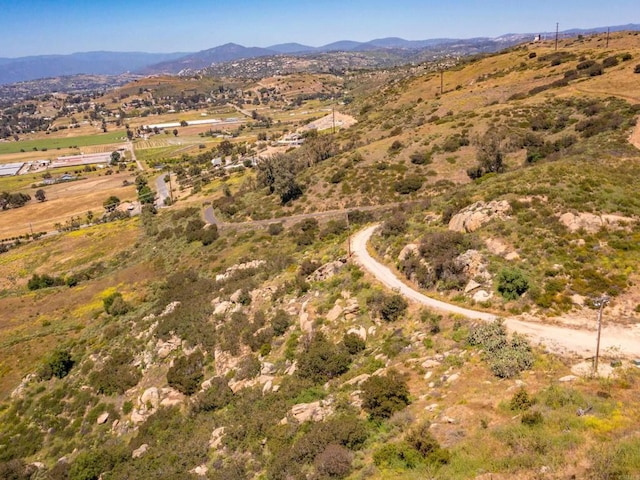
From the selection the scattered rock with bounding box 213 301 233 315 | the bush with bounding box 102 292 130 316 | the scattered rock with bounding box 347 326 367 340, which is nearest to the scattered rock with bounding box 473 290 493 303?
the scattered rock with bounding box 347 326 367 340

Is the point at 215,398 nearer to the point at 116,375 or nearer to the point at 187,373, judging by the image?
the point at 187,373

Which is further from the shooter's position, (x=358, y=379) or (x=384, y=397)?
(x=358, y=379)

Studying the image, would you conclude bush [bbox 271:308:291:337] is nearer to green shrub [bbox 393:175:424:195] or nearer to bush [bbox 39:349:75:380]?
bush [bbox 39:349:75:380]

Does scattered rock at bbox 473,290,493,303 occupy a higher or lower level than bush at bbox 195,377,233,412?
higher

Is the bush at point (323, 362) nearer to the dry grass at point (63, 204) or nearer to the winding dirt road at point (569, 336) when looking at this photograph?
the winding dirt road at point (569, 336)

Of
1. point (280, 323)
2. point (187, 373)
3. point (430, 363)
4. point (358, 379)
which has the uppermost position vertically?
point (430, 363)

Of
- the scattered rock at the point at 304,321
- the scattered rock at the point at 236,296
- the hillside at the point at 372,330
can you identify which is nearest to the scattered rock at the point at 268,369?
the hillside at the point at 372,330

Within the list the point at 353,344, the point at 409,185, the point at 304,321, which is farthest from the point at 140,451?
the point at 409,185
